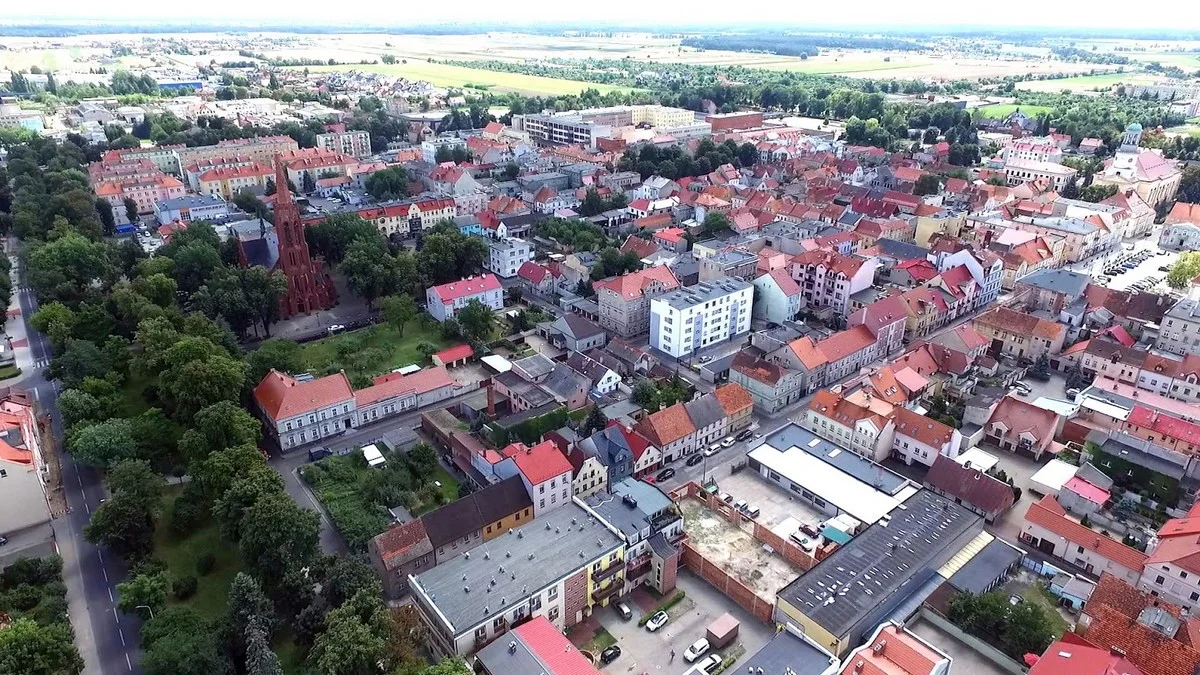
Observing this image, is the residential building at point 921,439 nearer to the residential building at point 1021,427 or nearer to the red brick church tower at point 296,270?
the residential building at point 1021,427

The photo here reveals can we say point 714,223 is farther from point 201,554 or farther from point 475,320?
point 201,554

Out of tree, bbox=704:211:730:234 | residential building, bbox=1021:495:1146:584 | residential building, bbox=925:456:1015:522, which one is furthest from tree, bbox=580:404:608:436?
tree, bbox=704:211:730:234

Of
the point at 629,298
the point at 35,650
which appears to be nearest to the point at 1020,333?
the point at 629,298

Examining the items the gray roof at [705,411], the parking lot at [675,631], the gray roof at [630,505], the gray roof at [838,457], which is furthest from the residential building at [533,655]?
the gray roof at [838,457]

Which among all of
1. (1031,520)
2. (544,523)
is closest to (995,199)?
(1031,520)

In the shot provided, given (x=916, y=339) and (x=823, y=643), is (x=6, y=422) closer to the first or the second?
(x=823, y=643)
